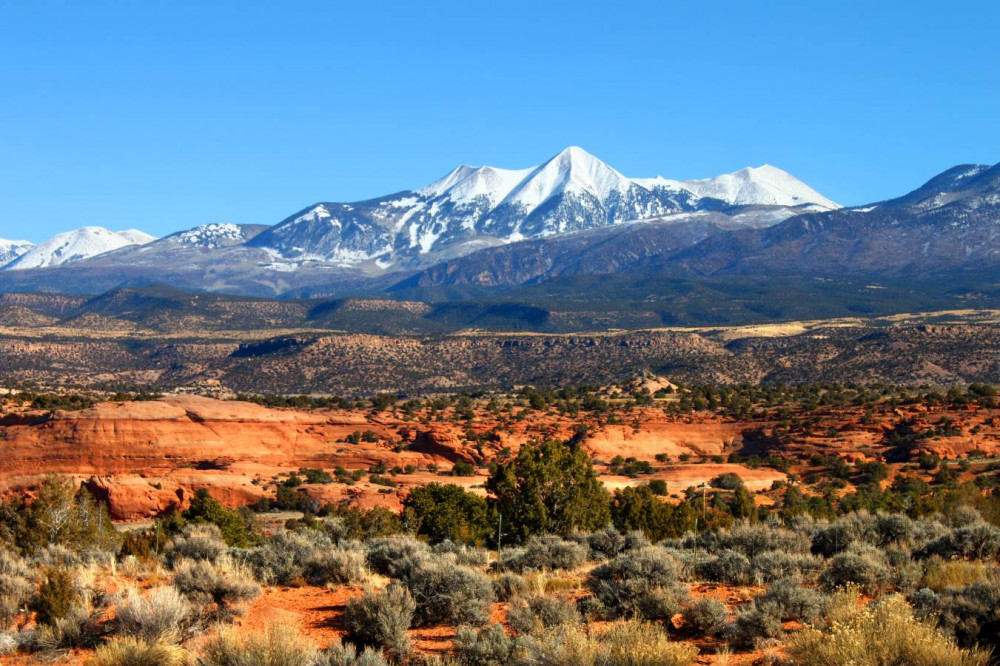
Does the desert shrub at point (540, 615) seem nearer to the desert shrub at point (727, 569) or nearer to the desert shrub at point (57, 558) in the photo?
the desert shrub at point (727, 569)

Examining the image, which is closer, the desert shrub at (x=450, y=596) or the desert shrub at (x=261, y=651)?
the desert shrub at (x=261, y=651)

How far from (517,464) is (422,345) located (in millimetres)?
105780

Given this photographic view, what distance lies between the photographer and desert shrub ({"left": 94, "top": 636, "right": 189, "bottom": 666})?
11070 millimetres

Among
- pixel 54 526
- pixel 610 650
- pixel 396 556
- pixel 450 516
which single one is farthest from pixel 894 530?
pixel 54 526

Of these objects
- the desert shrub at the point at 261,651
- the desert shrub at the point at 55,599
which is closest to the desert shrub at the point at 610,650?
the desert shrub at the point at 261,651

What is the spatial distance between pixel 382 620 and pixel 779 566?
6260mm

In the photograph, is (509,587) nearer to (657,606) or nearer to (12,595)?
(657,606)

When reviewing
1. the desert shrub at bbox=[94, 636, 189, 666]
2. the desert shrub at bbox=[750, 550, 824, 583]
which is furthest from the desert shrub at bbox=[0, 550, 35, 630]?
the desert shrub at bbox=[750, 550, 824, 583]

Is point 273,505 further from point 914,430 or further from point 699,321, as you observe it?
point 699,321

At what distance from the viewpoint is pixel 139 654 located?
11.1 metres

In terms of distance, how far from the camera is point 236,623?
531 inches

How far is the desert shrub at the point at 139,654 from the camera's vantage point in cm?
1107

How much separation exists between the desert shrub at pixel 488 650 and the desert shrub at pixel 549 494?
53.7 ft

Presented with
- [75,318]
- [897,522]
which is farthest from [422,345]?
[897,522]
